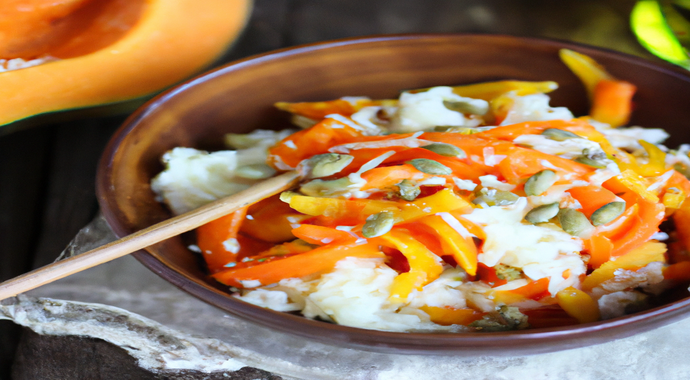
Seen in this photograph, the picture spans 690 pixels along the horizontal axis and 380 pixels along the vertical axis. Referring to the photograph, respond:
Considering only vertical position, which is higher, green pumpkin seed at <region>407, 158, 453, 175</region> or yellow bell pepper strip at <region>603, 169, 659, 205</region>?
green pumpkin seed at <region>407, 158, 453, 175</region>

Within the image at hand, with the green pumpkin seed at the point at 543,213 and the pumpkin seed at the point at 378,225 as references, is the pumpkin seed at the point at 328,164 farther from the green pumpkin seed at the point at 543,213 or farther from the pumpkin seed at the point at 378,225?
the green pumpkin seed at the point at 543,213

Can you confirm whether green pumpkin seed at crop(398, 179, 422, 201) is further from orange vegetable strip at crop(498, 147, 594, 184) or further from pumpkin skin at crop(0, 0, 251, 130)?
pumpkin skin at crop(0, 0, 251, 130)

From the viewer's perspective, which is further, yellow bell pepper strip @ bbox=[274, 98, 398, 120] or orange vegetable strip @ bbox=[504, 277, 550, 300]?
yellow bell pepper strip @ bbox=[274, 98, 398, 120]

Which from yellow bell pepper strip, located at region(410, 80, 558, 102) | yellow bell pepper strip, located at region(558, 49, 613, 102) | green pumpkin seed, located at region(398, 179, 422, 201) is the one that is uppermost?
yellow bell pepper strip, located at region(558, 49, 613, 102)

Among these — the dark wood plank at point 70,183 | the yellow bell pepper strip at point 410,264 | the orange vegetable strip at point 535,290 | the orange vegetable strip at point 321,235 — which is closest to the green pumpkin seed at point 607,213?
the orange vegetable strip at point 535,290

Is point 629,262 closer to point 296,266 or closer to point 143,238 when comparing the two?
point 296,266

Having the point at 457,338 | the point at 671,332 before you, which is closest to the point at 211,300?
the point at 457,338

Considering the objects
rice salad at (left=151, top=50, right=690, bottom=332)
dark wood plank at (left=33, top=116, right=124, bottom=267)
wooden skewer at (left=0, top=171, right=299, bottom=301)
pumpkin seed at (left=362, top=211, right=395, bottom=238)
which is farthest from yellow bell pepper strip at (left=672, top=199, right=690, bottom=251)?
dark wood plank at (left=33, top=116, right=124, bottom=267)

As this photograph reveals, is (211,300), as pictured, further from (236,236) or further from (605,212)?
(605,212)
